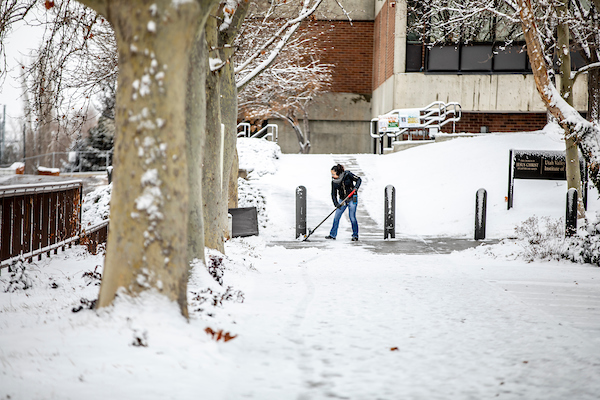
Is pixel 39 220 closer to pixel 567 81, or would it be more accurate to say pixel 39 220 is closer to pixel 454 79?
pixel 567 81

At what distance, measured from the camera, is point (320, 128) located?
27.4 m

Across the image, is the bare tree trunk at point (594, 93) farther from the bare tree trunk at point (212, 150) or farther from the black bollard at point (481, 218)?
the bare tree trunk at point (212, 150)

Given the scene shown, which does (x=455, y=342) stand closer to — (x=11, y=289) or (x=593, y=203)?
(x=11, y=289)

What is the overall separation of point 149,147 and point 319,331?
216cm

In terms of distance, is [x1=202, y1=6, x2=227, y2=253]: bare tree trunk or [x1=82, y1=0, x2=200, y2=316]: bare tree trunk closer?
[x1=82, y1=0, x2=200, y2=316]: bare tree trunk

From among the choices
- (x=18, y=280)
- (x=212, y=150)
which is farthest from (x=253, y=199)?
(x=18, y=280)

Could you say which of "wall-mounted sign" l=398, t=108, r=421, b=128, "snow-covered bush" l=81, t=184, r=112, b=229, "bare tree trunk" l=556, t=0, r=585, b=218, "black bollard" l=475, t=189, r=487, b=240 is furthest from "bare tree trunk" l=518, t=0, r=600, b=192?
"snow-covered bush" l=81, t=184, r=112, b=229

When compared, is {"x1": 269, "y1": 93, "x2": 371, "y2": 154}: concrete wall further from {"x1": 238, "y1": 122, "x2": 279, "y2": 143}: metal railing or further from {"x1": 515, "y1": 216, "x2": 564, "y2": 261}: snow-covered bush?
{"x1": 515, "y1": 216, "x2": 564, "y2": 261}: snow-covered bush

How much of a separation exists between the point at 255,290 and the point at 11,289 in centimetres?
263

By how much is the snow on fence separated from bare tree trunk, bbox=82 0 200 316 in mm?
3515

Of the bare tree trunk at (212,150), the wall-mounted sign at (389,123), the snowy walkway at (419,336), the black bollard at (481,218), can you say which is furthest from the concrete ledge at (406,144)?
the bare tree trunk at (212,150)

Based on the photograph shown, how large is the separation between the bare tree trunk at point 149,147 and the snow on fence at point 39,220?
3.51 meters

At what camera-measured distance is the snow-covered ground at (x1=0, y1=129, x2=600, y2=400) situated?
3.61 meters

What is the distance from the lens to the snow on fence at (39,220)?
704cm
